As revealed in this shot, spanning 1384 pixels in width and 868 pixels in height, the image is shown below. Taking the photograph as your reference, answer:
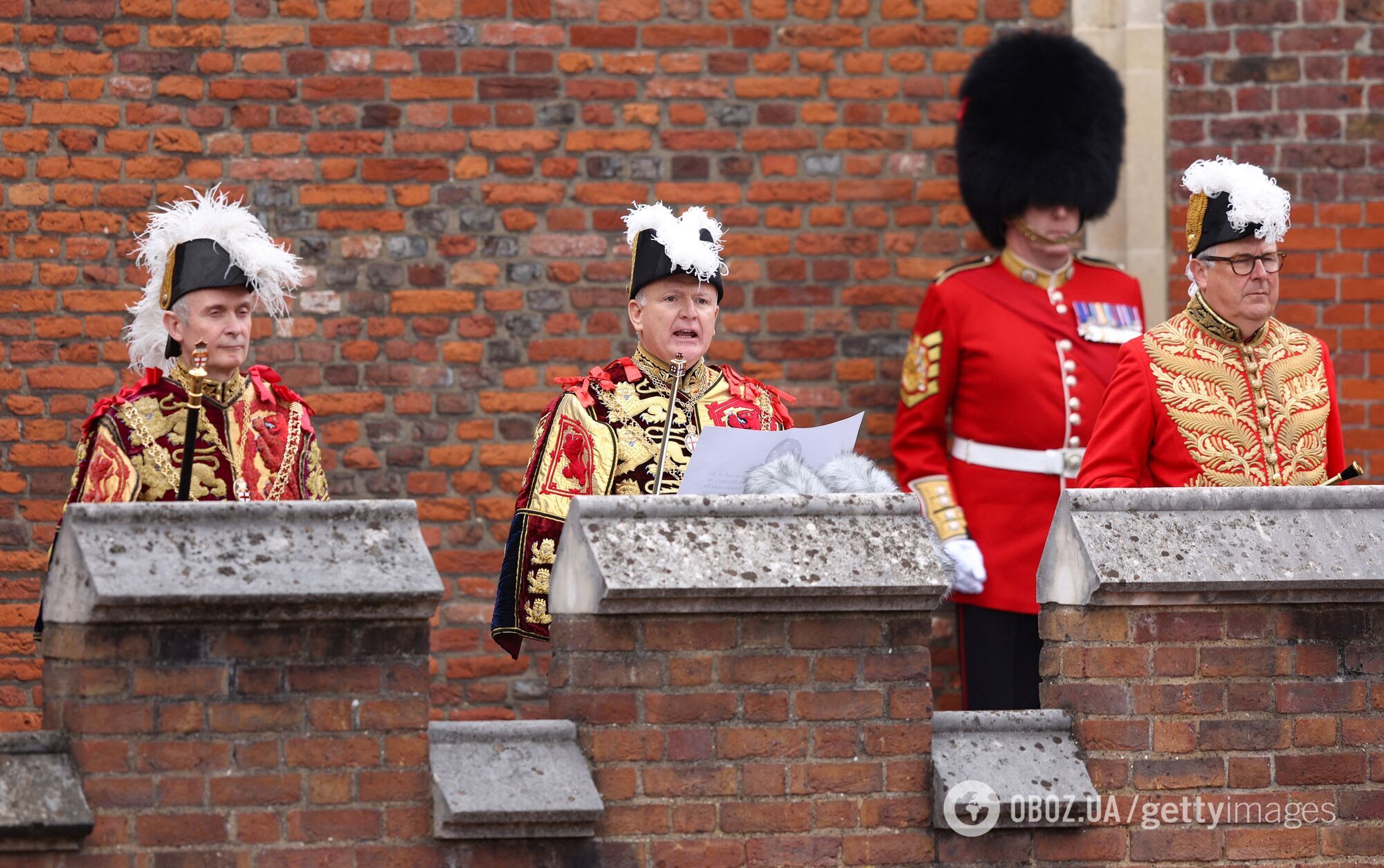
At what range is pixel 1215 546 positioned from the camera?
3875 mm

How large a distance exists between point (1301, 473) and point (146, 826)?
9.48ft

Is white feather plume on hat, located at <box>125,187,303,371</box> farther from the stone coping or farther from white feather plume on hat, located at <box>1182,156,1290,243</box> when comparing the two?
white feather plume on hat, located at <box>1182,156,1290,243</box>

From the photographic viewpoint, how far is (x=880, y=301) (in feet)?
20.9

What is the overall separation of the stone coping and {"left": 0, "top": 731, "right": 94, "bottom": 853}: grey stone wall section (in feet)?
5.32

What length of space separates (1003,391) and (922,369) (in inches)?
10.5

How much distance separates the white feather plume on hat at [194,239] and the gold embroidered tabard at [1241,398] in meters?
2.17

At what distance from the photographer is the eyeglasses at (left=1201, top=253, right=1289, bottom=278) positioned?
15.6 feet

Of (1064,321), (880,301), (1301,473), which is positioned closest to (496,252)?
(880,301)

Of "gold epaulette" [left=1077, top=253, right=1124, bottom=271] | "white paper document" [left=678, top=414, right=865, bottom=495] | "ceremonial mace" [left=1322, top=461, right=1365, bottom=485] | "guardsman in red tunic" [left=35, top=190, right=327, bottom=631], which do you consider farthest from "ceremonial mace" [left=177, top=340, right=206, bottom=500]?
"gold epaulette" [left=1077, top=253, right=1124, bottom=271]

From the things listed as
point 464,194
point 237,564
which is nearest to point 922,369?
point 464,194

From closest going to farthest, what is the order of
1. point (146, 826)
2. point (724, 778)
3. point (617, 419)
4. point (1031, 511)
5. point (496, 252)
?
1. point (146, 826)
2. point (724, 778)
3. point (617, 419)
4. point (1031, 511)
5. point (496, 252)

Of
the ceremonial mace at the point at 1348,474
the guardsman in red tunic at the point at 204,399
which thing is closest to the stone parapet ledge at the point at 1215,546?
the ceremonial mace at the point at 1348,474

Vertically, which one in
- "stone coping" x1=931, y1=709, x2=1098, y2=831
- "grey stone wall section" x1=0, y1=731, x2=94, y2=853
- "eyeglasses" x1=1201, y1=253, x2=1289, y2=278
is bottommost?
"stone coping" x1=931, y1=709, x2=1098, y2=831

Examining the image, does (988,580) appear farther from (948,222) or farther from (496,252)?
(496,252)
